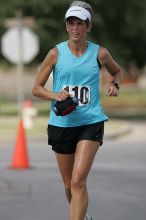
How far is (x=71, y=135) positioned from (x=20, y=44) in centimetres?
1663

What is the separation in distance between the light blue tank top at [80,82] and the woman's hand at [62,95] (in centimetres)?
12

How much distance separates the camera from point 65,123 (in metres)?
7.34

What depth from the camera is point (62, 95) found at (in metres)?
7.12

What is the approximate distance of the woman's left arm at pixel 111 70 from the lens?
7.40m

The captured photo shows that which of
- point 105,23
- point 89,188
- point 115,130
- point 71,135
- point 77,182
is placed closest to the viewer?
point 77,182

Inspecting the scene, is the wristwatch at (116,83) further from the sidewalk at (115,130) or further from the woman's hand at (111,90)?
the sidewalk at (115,130)

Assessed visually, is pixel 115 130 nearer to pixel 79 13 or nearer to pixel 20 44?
pixel 20 44

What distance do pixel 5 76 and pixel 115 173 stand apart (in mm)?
61648

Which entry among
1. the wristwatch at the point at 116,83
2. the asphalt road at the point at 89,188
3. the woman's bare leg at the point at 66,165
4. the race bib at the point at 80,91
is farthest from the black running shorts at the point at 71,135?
the asphalt road at the point at 89,188

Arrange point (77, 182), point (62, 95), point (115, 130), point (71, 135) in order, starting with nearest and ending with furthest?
point (62, 95), point (77, 182), point (71, 135), point (115, 130)

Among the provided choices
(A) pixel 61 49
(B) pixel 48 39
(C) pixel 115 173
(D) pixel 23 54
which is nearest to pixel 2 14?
(B) pixel 48 39

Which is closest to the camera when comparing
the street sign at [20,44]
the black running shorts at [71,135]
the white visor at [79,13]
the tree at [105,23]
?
the white visor at [79,13]

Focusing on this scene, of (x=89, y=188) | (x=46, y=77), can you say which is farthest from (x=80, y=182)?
(x=89, y=188)

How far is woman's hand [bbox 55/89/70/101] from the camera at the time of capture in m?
7.09
